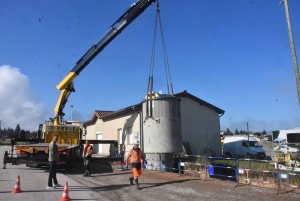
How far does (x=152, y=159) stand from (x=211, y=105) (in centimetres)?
761

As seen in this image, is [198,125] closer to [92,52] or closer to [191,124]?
[191,124]

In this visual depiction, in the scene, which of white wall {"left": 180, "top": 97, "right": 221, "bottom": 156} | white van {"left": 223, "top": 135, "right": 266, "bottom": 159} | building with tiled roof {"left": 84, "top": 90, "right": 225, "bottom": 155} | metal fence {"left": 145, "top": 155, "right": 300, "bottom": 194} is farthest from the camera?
white van {"left": 223, "top": 135, "right": 266, "bottom": 159}

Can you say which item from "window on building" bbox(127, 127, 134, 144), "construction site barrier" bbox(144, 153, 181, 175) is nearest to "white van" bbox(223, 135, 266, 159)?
"window on building" bbox(127, 127, 134, 144)

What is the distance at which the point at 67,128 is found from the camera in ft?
56.6

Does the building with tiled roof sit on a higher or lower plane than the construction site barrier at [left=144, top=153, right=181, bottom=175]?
higher

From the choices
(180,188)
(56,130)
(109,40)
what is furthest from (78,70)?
(180,188)

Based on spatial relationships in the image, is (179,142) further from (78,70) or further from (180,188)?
(78,70)

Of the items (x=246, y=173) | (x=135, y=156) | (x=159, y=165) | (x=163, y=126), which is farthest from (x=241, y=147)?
(x=135, y=156)

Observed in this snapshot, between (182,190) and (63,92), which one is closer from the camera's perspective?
(182,190)

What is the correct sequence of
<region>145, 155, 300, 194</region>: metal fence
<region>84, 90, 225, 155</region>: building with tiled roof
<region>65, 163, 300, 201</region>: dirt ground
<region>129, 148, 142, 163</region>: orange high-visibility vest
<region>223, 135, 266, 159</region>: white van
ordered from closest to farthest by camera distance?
<region>65, 163, 300, 201</region>: dirt ground
<region>145, 155, 300, 194</region>: metal fence
<region>129, 148, 142, 163</region>: orange high-visibility vest
<region>84, 90, 225, 155</region>: building with tiled roof
<region>223, 135, 266, 159</region>: white van

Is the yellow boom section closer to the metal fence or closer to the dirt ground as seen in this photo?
the metal fence

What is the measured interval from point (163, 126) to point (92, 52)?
7.45 meters

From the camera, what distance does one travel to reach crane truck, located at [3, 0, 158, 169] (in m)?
13.5

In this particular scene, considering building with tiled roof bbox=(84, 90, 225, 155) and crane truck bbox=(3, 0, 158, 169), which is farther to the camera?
building with tiled roof bbox=(84, 90, 225, 155)
